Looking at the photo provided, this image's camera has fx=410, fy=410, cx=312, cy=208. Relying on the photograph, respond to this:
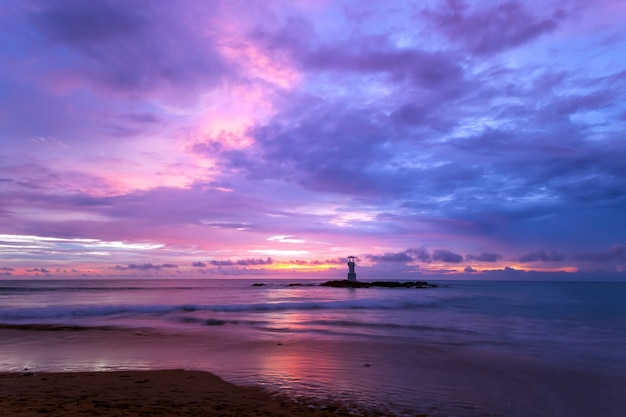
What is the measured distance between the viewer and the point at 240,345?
1567 cm

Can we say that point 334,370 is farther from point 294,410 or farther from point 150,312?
point 150,312

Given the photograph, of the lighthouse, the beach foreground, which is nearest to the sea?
the beach foreground

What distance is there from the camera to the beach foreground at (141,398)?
289 inches

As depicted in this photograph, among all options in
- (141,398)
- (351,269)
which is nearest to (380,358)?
(141,398)

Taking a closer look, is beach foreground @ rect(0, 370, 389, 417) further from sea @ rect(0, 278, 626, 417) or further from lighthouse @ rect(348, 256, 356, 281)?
lighthouse @ rect(348, 256, 356, 281)

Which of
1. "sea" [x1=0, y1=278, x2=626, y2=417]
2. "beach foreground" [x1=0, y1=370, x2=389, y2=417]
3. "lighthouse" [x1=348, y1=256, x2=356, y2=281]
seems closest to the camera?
"beach foreground" [x1=0, y1=370, x2=389, y2=417]

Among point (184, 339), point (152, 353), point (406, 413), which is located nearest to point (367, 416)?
point (406, 413)

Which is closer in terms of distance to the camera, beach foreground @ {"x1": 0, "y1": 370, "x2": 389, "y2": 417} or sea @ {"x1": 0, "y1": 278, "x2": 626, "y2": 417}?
beach foreground @ {"x1": 0, "y1": 370, "x2": 389, "y2": 417}

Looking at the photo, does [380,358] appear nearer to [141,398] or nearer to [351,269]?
[141,398]

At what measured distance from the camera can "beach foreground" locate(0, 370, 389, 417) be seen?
7.35 meters

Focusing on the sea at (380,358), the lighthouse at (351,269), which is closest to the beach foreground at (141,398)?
the sea at (380,358)

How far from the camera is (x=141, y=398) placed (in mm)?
8141

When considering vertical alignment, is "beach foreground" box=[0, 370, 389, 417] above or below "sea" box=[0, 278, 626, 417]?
above

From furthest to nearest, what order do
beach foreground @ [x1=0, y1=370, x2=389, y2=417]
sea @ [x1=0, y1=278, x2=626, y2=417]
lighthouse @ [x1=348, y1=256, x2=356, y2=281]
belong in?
lighthouse @ [x1=348, y1=256, x2=356, y2=281] → sea @ [x1=0, y1=278, x2=626, y2=417] → beach foreground @ [x1=0, y1=370, x2=389, y2=417]
